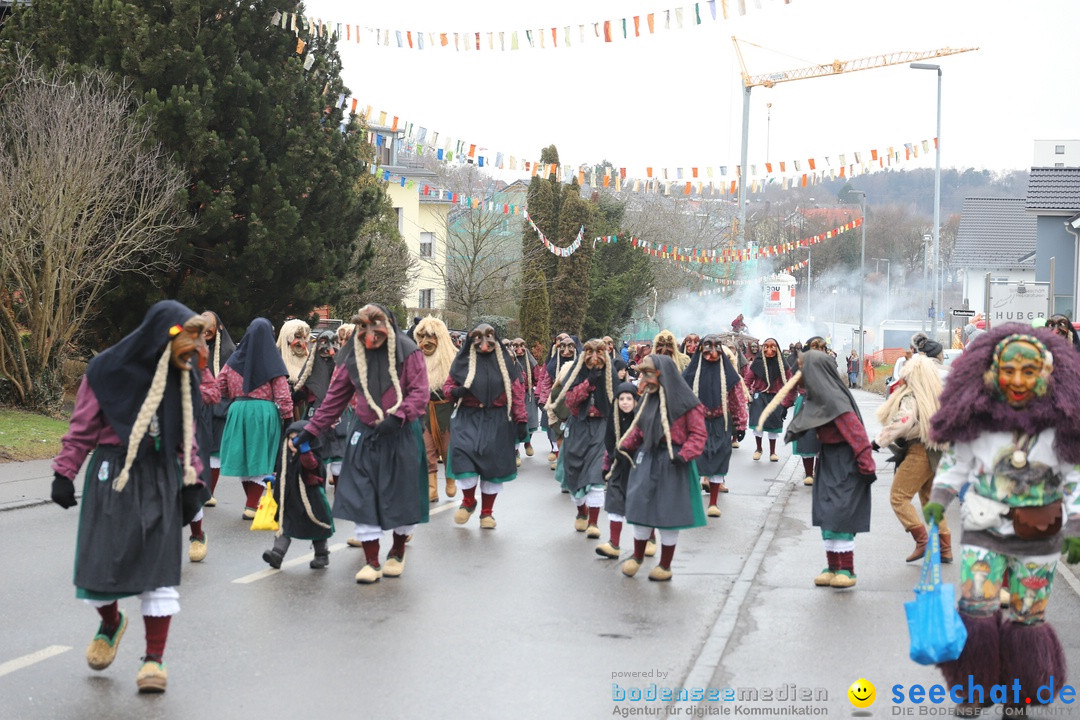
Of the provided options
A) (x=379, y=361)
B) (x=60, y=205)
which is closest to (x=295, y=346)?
(x=379, y=361)

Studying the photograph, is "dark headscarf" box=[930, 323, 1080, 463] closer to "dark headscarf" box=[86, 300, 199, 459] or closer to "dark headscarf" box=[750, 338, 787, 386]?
"dark headscarf" box=[86, 300, 199, 459]

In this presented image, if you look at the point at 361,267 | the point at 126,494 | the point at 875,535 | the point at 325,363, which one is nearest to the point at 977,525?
the point at 126,494

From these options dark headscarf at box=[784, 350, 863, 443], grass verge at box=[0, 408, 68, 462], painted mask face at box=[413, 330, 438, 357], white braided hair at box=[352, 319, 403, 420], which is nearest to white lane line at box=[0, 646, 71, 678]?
white braided hair at box=[352, 319, 403, 420]

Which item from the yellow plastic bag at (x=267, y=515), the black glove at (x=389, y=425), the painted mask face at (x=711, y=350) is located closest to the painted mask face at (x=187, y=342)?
the black glove at (x=389, y=425)

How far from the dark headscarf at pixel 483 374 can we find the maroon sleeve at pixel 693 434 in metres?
3.01

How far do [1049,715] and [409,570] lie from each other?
5.23 m

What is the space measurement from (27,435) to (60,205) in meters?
3.85

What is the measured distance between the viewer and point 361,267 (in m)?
26.7

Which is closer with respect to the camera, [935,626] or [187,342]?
[935,626]

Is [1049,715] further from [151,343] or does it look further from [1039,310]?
[1039,310]

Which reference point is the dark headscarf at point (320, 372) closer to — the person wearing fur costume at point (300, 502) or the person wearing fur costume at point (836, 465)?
the person wearing fur costume at point (300, 502)

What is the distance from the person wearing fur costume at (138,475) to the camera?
6312 millimetres

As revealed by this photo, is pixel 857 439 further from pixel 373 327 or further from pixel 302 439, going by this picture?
pixel 302 439

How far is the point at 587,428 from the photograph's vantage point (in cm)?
1247
